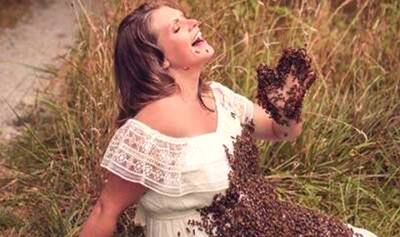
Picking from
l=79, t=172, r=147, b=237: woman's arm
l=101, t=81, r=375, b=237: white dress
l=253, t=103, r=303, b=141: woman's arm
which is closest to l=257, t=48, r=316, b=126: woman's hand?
l=253, t=103, r=303, b=141: woman's arm

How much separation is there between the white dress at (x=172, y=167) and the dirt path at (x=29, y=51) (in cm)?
151

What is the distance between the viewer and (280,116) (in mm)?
2318

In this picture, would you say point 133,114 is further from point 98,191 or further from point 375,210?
point 375,210

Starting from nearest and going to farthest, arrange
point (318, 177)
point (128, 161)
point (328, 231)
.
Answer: point (128, 161)
point (328, 231)
point (318, 177)

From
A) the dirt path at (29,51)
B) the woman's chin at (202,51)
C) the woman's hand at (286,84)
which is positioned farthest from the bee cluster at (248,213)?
the dirt path at (29,51)

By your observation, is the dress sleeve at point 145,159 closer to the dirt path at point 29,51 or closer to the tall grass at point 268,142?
the tall grass at point 268,142

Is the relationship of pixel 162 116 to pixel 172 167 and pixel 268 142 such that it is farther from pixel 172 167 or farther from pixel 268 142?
pixel 268 142

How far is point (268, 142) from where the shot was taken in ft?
10.8

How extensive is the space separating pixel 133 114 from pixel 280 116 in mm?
426

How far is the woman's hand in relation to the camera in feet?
7.28

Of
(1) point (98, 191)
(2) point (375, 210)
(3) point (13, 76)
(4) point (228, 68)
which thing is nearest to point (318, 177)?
(2) point (375, 210)

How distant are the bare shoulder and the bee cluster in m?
0.18

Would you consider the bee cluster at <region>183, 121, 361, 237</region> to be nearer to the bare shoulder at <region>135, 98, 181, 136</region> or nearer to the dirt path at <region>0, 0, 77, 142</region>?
the bare shoulder at <region>135, 98, 181, 136</region>

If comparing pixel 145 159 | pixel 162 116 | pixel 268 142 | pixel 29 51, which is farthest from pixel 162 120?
pixel 29 51
